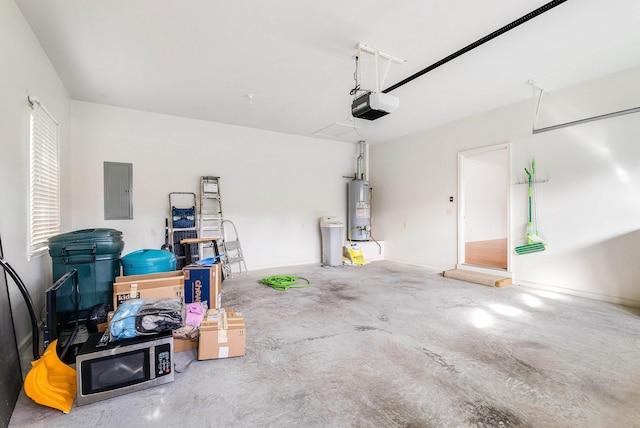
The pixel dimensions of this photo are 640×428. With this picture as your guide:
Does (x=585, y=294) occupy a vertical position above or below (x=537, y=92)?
below

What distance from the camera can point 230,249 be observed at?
5.57 m

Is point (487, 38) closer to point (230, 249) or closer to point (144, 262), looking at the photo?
point (144, 262)

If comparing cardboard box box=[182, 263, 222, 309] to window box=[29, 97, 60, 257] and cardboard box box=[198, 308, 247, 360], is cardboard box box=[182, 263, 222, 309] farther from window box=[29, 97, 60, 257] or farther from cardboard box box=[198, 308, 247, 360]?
window box=[29, 97, 60, 257]

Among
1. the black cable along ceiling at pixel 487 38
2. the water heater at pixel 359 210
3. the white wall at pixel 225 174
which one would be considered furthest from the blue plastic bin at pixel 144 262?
the water heater at pixel 359 210

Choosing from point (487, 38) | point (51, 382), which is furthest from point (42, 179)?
point (487, 38)

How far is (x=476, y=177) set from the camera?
915 centimetres

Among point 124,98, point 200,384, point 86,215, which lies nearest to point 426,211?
point 200,384

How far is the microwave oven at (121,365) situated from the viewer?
1.83m

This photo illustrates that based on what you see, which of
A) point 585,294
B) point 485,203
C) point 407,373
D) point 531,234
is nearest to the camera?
point 407,373

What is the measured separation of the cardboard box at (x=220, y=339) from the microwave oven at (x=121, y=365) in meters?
0.33

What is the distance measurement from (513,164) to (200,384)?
530 centimetres

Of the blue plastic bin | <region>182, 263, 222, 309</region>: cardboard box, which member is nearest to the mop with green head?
<region>182, 263, 222, 309</region>: cardboard box

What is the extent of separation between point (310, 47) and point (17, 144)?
2.93 metres

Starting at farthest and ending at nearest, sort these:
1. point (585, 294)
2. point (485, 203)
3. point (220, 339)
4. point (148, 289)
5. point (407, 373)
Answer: point (485, 203) → point (585, 294) → point (148, 289) → point (220, 339) → point (407, 373)
